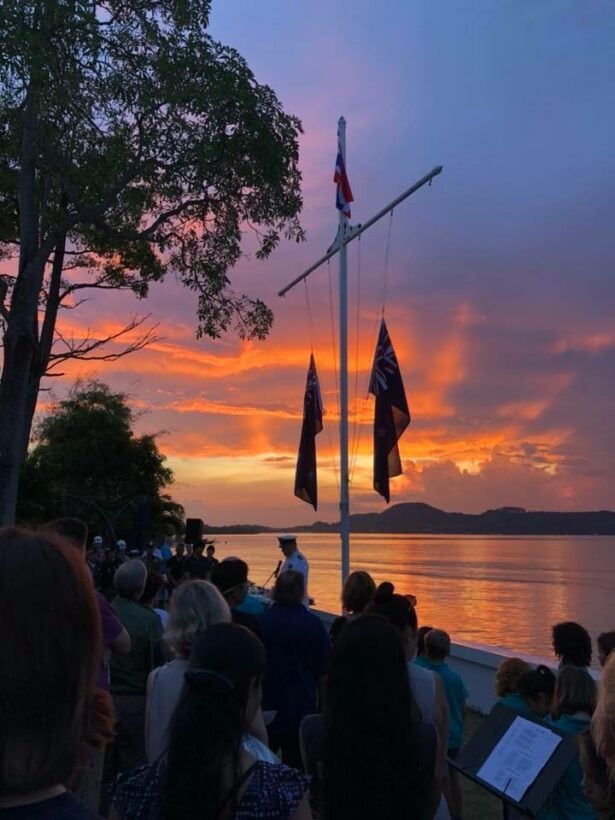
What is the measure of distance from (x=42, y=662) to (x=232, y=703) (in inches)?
45.7

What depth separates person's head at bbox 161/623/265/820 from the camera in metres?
2.43

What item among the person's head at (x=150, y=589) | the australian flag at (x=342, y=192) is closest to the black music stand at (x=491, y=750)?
the person's head at (x=150, y=589)

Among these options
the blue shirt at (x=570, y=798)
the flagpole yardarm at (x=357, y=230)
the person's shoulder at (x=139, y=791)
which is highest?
the flagpole yardarm at (x=357, y=230)

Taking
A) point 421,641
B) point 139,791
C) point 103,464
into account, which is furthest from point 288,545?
point 103,464

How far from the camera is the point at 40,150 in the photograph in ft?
43.7

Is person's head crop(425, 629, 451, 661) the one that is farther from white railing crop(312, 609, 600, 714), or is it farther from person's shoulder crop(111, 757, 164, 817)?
white railing crop(312, 609, 600, 714)

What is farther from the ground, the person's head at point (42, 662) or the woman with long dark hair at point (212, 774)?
the person's head at point (42, 662)

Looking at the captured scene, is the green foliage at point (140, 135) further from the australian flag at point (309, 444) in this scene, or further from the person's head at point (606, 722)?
the person's head at point (606, 722)

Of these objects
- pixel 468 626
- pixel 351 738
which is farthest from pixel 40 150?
pixel 468 626

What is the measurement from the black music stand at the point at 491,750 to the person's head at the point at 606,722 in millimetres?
1494

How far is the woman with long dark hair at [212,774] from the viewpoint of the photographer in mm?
2436

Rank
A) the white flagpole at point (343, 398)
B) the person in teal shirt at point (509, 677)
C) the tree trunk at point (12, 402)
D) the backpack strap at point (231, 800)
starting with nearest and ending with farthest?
1. the backpack strap at point (231, 800)
2. the person in teal shirt at point (509, 677)
3. the tree trunk at point (12, 402)
4. the white flagpole at point (343, 398)

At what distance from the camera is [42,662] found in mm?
1491

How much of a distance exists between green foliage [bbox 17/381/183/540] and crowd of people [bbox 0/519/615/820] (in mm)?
40216
